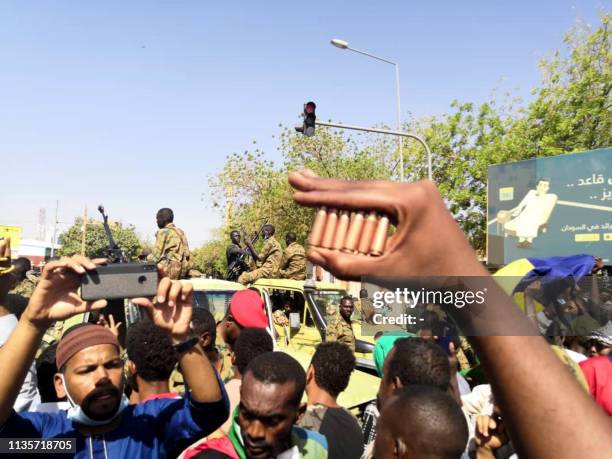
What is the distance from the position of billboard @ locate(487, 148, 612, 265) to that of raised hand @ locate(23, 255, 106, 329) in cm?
1365

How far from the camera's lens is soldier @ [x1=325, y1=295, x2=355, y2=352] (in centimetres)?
675

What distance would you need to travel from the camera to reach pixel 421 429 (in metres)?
1.71

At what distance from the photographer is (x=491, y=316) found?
0.76 metres

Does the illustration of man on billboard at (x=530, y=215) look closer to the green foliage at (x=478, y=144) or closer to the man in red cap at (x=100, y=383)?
the green foliage at (x=478, y=144)

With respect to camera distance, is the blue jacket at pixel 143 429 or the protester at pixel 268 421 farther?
the protester at pixel 268 421

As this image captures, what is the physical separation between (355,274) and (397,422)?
1.20 m

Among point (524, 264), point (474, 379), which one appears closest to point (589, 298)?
point (474, 379)

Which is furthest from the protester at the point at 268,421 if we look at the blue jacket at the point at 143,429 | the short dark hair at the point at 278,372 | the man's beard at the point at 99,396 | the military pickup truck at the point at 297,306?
the military pickup truck at the point at 297,306

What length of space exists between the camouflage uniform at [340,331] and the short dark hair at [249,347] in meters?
3.20

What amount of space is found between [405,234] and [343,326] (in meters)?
6.30

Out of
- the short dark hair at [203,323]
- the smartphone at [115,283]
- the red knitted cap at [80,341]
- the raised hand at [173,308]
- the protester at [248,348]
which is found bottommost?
the protester at [248,348]

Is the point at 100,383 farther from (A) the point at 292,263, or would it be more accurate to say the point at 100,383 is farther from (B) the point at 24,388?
(A) the point at 292,263

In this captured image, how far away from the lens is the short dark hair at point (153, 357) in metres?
3.14

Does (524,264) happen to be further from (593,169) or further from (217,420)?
(593,169)
